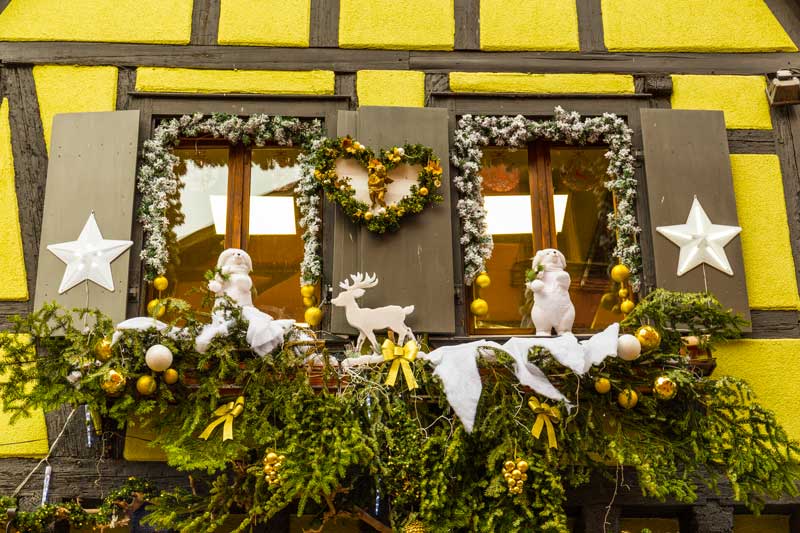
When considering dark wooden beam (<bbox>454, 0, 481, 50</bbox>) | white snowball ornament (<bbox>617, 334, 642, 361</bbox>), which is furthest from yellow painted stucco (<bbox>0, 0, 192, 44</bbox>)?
white snowball ornament (<bbox>617, 334, 642, 361</bbox>)

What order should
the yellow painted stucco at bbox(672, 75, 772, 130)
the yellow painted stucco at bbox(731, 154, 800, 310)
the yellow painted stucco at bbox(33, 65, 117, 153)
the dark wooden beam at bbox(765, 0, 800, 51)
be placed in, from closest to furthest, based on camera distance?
the yellow painted stucco at bbox(731, 154, 800, 310) < the yellow painted stucco at bbox(33, 65, 117, 153) < the yellow painted stucco at bbox(672, 75, 772, 130) < the dark wooden beam at bbox(765, 0, 800, 51)

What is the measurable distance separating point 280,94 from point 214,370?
6.72 feet

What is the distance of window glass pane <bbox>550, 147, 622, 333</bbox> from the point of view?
19.9 feet

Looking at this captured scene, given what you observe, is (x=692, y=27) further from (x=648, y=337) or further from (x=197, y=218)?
(x=197, y=218)

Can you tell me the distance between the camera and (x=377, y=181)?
19.3 ft

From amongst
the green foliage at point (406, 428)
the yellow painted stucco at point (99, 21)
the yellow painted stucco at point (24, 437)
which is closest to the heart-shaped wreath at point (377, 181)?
the green foliage at point (406, 428)

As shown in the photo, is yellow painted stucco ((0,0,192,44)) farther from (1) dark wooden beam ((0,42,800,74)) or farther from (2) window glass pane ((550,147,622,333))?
(2) window glass pane ((550,147,622,333))

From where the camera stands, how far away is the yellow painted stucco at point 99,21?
21.0 ft

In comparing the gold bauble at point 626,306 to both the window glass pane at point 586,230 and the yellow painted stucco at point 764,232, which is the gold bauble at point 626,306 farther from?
the yellow painted stucco at point 764,232

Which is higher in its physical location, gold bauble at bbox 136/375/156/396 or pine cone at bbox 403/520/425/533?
gold bauble at bbox 136/375/156/396

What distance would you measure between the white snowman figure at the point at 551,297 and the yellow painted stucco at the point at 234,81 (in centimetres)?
190

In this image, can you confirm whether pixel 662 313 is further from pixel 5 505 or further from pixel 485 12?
pixel 5 505

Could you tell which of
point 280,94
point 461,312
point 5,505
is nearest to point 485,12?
point 280,94

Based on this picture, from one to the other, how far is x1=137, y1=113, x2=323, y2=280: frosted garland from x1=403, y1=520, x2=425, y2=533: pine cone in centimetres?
173
